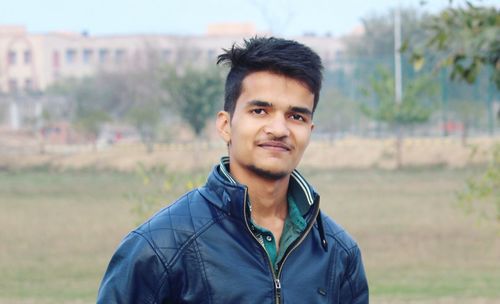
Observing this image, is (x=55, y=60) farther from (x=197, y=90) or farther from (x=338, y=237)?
(x=338, y=237)

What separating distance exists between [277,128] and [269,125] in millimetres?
27

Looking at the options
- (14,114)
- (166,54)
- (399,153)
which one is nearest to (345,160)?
(399,153)

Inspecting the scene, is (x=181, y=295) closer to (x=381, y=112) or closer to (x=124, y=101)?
(x=381, y=112)

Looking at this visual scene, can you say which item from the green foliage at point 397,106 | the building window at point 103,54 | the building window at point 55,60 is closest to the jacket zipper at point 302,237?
the green foliage at point 397,106

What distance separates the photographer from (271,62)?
2945mm

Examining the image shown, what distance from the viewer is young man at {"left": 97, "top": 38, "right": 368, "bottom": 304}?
109 inches

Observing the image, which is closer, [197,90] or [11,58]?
[197,90]

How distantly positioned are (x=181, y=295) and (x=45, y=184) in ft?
98.6

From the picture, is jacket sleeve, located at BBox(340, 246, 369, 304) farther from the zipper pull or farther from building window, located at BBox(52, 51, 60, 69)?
building window, located at BBox(52, 51, 60, 69)

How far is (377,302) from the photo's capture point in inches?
435

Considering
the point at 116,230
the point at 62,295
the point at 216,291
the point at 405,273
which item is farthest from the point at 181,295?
the point at 116,230

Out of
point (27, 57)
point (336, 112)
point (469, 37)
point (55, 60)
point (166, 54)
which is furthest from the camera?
point (55, 60)

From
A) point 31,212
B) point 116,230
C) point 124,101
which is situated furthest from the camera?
point 124,101

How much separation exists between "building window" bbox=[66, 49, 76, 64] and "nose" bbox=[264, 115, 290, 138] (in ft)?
304
